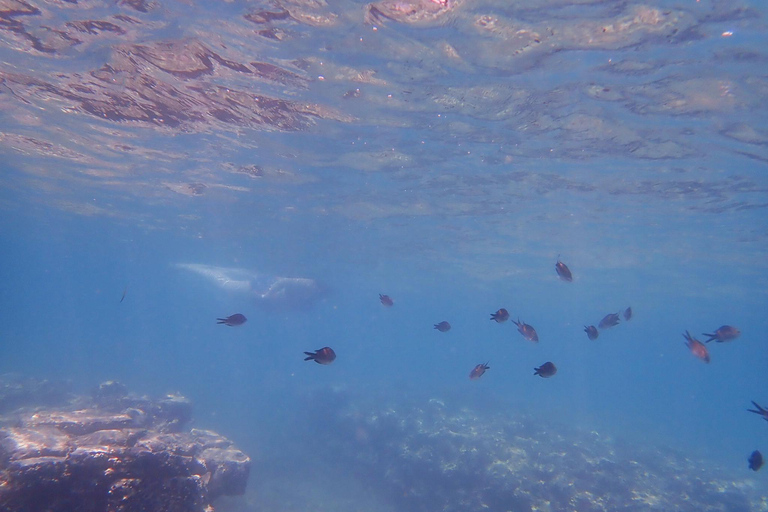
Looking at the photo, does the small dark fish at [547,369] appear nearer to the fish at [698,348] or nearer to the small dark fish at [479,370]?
the small dark fish at [479,370]

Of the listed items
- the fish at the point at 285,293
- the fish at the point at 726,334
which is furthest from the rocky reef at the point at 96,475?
the fish at the point at 285,293

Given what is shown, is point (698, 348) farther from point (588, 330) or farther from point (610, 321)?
point (588, 330)

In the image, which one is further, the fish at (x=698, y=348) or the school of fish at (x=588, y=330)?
the fish at (x=698, y=348)

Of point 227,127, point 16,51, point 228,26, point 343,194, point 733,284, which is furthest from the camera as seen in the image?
point 733,284

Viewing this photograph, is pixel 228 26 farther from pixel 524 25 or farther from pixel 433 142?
pixel 433 142

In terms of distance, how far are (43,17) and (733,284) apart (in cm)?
4512

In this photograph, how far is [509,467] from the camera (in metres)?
17.1

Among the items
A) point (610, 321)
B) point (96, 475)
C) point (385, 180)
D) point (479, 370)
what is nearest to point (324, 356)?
point (96, 475)

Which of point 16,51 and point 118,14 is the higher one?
point 118,14

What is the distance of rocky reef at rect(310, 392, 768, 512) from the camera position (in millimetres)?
15453

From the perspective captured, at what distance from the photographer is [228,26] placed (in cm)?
953

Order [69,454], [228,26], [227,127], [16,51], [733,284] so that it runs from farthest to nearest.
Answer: [733,284] < [227,127] < [16,51] < [228,26] < [69,454]

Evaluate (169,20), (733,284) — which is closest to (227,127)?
(169,20)

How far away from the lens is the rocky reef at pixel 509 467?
15453 millimetres
